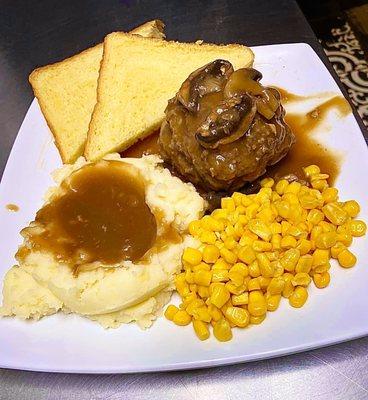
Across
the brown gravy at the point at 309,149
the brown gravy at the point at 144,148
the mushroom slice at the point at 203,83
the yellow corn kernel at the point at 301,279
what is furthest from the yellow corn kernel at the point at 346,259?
the brown gravy at the point at 144,148

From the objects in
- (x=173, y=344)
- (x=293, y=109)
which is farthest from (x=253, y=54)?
(x=173, y=344)

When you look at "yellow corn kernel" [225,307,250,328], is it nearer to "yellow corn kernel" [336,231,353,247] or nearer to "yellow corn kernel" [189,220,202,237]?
"yellow corn kernel" [189,220,202,237]

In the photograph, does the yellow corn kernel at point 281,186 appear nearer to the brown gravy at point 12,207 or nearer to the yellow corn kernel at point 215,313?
the yellow corn kernel at point 215,313

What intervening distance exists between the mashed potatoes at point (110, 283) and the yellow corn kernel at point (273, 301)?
53 cm

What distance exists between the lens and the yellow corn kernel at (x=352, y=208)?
302 cm

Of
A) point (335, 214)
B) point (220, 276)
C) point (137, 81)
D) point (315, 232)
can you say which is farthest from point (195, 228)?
point (137, 81)

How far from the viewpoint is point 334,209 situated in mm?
2990

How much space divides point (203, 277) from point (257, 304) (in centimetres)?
32

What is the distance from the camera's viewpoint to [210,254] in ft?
9.53

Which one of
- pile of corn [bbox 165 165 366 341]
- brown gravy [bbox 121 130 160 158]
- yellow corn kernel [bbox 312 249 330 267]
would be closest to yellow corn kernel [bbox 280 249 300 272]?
pile of corn [bbox 165 165 366 341]

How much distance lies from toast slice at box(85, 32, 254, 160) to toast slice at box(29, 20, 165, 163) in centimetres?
16

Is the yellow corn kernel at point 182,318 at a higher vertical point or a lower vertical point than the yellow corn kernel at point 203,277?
lower

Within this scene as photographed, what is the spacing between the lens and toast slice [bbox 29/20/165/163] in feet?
12.7

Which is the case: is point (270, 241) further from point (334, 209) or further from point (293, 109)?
point (293, 109)
